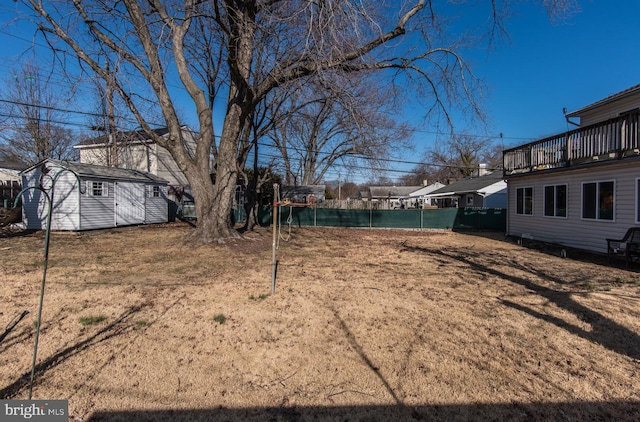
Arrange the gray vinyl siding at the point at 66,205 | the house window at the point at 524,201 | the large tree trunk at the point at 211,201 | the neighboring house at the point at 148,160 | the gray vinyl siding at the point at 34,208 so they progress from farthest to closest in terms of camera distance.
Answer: the neighboring house at the point at 148,160 < the gray vinyl siding at the point at 34,208 < the gray vinyl siding at the point at 66,205 < the house window at the point at 524,201 < the large tree trunk at the point at 211,201

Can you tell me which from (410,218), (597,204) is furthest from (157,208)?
(597,204)

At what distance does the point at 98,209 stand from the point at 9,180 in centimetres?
1349

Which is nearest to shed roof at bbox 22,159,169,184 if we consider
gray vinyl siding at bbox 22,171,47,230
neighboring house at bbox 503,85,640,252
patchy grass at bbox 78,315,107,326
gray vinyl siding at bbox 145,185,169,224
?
gray vinyl siding at bbox 145,185,169,224

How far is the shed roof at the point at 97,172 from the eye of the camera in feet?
42.4

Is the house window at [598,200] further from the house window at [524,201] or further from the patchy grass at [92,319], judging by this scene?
the patchy grass at [92,319]

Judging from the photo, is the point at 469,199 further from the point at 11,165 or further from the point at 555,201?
the point at 11,165

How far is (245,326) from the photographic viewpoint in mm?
3861

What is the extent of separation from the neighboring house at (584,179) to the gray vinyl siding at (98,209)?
18.1 metres

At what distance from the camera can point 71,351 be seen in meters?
3.19

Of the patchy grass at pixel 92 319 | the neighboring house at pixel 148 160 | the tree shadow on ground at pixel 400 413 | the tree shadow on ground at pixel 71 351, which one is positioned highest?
the neighboring house at pixel 148 160

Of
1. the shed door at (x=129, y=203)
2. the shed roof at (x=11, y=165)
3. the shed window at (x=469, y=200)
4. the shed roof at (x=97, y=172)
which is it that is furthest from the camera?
the shed window at (x=469, y=200)

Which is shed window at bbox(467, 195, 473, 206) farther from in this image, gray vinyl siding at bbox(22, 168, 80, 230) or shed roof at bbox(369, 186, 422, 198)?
gray vinyl siding at bbox(22, 168, 80, 230)

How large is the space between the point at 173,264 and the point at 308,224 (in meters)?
13.0

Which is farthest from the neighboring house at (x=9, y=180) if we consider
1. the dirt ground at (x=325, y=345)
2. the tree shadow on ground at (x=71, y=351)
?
the tree shadow on ground at (x=71, y=351)
